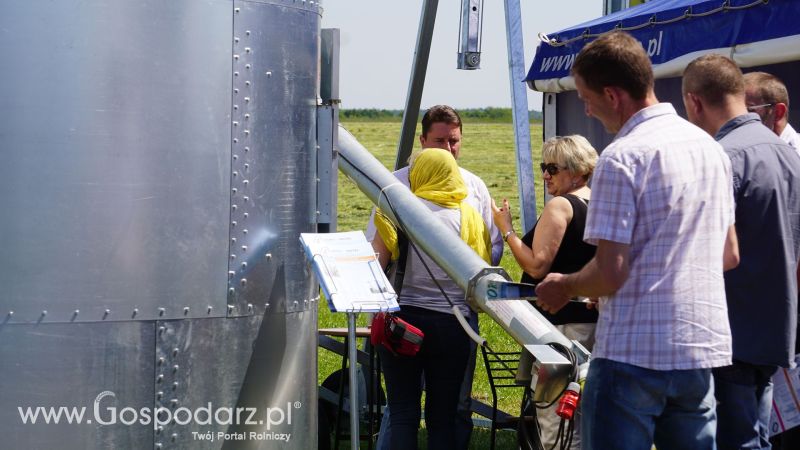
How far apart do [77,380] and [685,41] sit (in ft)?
12.0

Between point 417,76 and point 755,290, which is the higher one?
point 417,76

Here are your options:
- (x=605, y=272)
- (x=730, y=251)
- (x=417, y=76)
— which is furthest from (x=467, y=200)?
(x=417, y=76)

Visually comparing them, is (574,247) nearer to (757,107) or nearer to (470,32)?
(757,107)

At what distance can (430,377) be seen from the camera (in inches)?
186

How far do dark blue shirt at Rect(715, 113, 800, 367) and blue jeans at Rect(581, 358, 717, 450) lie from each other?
623 millimetres

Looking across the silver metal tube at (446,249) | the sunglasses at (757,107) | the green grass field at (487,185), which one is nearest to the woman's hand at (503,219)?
the silver metal tube at (446,249)

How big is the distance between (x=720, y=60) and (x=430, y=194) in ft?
4.96

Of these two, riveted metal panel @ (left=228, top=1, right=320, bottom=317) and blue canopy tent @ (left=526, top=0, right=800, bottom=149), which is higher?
blue canopy tent @ (left=526, top=0, right=800, bottom=149)

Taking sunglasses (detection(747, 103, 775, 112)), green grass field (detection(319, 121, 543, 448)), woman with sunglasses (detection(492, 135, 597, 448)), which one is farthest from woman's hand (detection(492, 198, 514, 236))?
sunglasses (detection(747, 103, 775, 112))

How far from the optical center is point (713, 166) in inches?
118

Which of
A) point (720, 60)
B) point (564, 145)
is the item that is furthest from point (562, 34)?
point (720, 60)

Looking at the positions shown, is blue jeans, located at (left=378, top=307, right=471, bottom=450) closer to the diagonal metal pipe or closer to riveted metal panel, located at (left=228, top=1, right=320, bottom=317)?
the diagonal metal pipe

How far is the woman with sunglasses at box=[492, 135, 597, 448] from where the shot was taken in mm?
4469

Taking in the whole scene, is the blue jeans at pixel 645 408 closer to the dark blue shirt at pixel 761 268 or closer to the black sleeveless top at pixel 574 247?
the dark blue shirt at pixel 761 268
